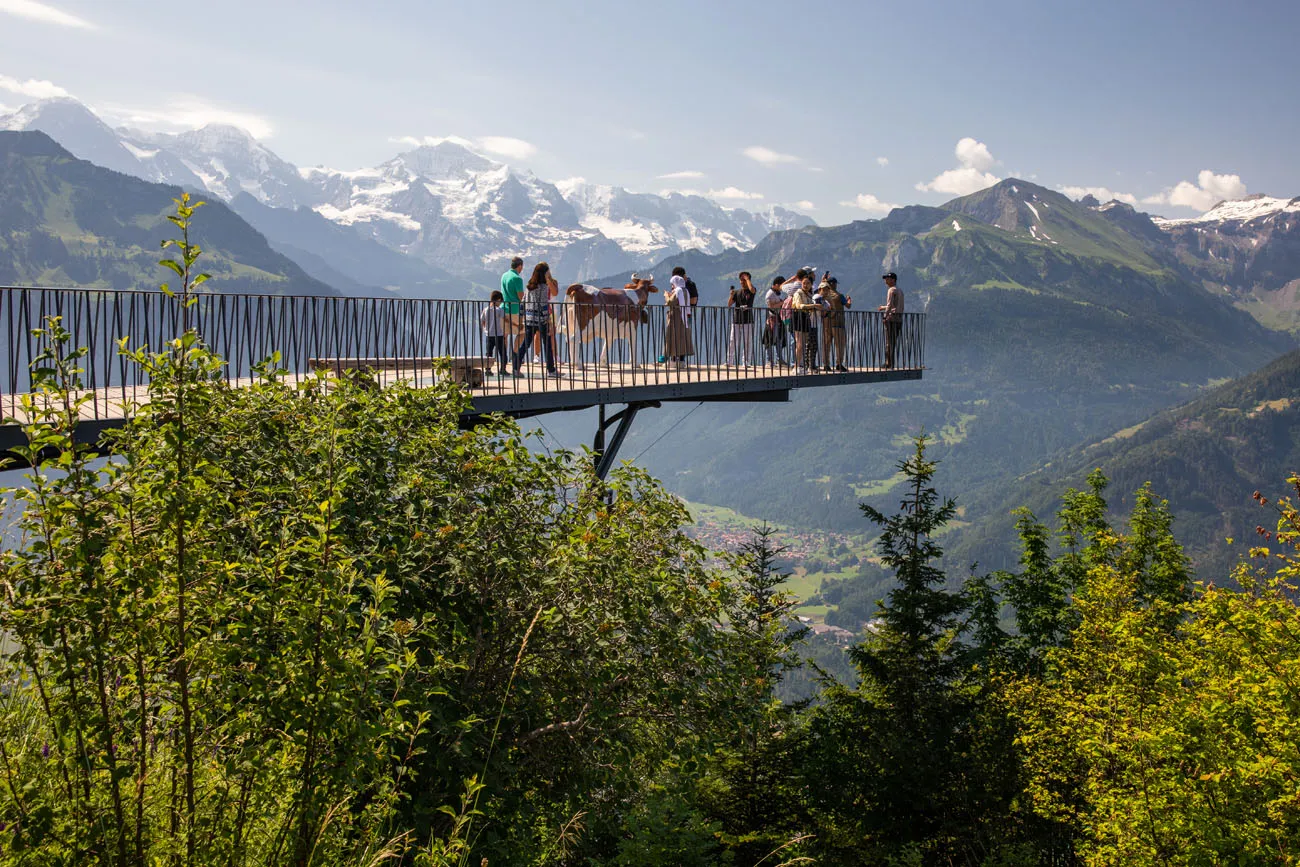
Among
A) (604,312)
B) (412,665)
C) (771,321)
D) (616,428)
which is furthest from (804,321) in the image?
(412,665)

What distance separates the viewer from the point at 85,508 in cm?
393

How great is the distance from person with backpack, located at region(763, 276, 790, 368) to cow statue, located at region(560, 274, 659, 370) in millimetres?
2939

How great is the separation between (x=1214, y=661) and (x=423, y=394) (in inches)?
670

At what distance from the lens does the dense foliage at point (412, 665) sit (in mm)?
4230

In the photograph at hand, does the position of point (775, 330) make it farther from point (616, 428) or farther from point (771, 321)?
point (616, 428)

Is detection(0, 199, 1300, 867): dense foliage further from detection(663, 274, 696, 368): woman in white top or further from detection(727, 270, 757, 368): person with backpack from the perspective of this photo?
detection(663, 274, 696, 368): woman in white top

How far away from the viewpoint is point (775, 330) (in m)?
23.6

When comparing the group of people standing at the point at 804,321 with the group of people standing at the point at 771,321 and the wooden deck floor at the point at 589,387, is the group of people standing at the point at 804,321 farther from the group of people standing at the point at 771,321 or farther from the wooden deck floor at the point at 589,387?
the wooden deck floor at the point at 589,387

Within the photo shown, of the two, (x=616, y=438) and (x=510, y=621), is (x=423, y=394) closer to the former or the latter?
(x=510, y=621)

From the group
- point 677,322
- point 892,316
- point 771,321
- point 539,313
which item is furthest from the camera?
point 892,316

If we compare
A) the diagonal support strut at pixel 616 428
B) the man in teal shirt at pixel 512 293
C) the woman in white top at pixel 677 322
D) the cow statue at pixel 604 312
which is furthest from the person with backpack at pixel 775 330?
the man in teal shirt at pixel 512 293

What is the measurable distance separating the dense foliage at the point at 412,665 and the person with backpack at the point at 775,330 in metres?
6.50

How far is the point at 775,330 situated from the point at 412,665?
1881 cm

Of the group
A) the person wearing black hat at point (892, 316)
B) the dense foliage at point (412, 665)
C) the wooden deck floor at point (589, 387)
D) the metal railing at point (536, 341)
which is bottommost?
the dense foliage at point (412, 665)
